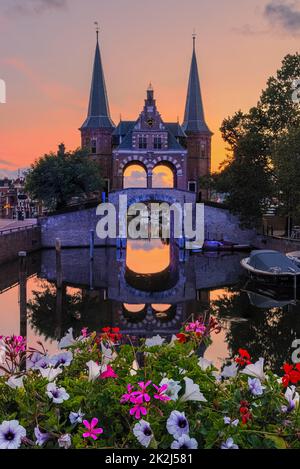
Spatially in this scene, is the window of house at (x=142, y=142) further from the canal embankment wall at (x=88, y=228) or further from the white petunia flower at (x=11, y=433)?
the white petunia flower at (x=11, y=433)

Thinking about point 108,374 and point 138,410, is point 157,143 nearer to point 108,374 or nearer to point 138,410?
point 108,374

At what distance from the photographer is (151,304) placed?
26.2 metres

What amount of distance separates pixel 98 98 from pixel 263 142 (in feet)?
138

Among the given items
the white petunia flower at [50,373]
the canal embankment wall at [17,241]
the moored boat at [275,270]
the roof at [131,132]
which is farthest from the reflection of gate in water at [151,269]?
the white petunia flower at [50,373]

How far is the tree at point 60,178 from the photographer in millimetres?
55438

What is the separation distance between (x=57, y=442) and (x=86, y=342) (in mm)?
1402

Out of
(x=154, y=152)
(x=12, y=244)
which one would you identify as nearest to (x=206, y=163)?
(x=154, y=152)

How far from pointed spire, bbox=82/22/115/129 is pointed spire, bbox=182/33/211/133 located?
43.7 feet

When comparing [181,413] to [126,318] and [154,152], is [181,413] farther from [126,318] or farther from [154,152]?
[154,152]

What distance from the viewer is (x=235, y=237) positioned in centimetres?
5544

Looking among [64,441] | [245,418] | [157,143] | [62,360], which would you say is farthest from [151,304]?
[157,143]

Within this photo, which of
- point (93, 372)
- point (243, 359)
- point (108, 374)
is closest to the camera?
point (108, 374)

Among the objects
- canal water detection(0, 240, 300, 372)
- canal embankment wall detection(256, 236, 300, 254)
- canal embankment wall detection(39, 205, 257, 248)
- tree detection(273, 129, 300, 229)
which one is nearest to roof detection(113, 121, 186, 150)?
canal embankment wall detection(39, 205, 257, 248)

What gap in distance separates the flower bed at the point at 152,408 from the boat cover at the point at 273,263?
27043 mm
